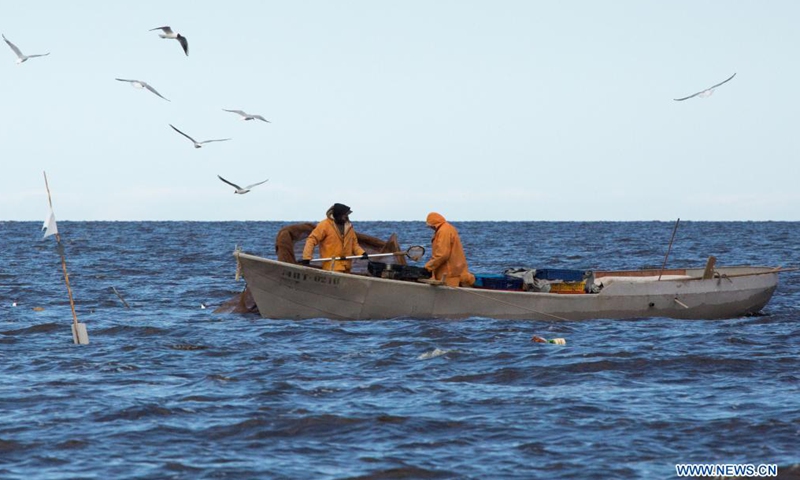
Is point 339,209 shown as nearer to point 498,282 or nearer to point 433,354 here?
point 498,282

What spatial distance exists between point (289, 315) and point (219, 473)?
10.2m

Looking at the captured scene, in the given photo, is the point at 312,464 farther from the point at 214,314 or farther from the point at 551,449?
the point at 214,314

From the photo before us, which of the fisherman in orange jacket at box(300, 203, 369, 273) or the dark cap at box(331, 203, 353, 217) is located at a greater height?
the dark cap at box(331, 203, 353, 217)

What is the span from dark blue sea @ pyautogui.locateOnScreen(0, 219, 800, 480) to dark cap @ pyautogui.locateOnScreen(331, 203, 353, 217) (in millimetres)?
1873

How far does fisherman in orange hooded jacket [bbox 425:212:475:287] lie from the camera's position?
1781 cm

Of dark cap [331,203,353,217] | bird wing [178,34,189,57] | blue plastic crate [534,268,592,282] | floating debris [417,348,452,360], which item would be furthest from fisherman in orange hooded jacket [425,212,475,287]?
bird wing [178,34,189,57]

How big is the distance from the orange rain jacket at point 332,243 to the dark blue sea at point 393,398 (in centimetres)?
105

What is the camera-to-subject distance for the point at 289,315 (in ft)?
61.8

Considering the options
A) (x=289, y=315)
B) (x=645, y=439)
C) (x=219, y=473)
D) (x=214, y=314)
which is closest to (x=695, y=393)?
(x=645, y=439)

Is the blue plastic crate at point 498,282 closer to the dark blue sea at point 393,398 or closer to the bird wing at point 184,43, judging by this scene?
the dark blue sea at point 393,398

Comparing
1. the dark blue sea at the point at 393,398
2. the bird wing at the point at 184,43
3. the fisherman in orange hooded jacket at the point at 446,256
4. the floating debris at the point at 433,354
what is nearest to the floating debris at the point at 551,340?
the dark blue sea at the point at 393,398

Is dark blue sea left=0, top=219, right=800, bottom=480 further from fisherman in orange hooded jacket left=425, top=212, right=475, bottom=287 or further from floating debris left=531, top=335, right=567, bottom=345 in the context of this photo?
fisherman in orange hooded jacket left=425, top=212, right=475, bottom=287

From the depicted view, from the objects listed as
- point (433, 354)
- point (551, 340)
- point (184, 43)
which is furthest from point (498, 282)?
point (184, 43)

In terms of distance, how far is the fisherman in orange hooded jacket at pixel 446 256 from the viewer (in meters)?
17.8
